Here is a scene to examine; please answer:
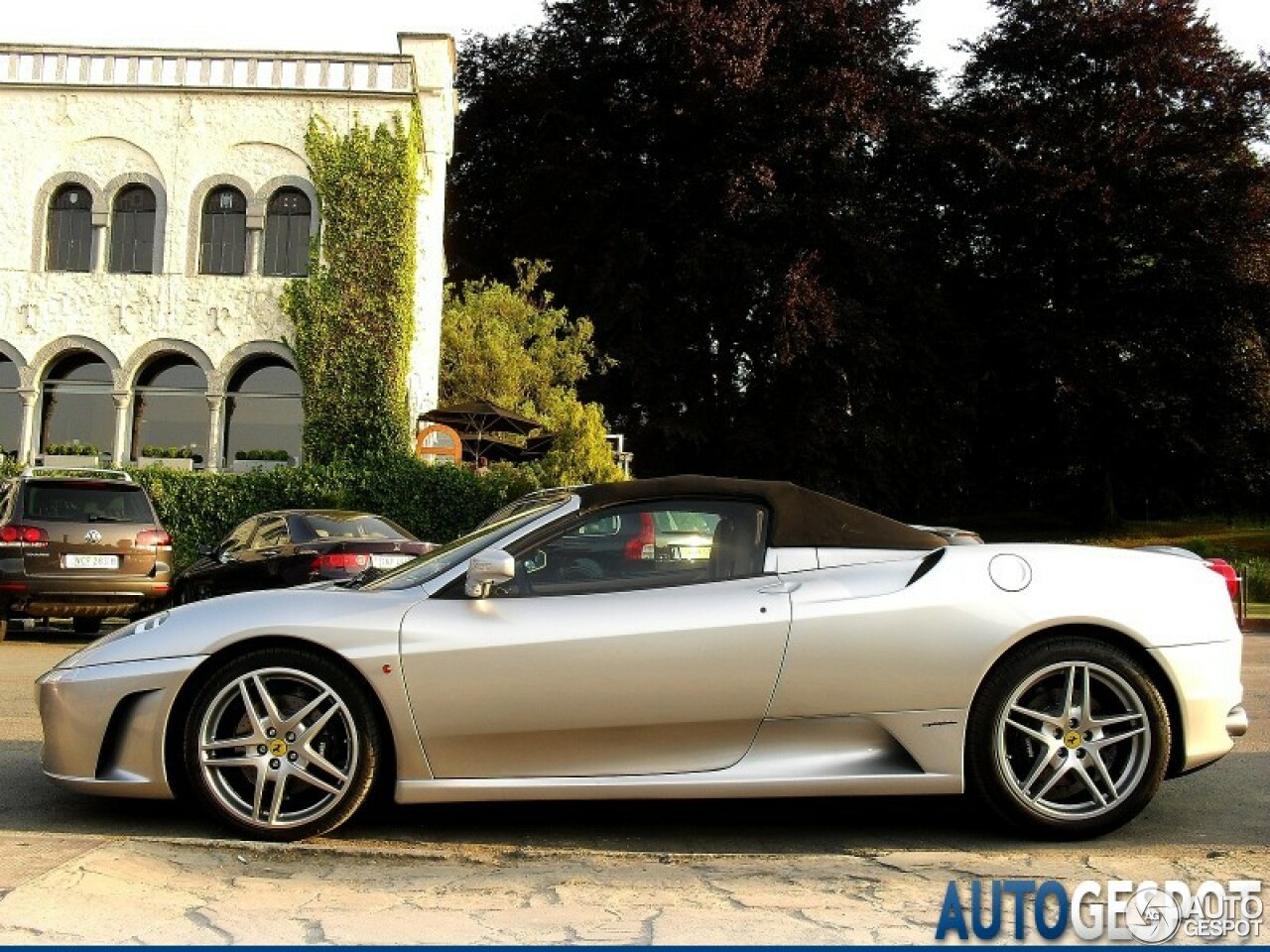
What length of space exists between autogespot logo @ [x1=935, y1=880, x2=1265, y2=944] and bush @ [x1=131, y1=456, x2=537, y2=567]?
19268 millimetres

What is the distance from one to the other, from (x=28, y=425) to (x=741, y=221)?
56.4ft

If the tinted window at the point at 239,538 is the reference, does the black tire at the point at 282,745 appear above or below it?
below

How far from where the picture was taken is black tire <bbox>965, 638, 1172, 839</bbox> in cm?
514

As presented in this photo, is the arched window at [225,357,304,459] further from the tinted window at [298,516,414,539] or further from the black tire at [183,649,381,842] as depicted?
the black tire at [183,649,381,842]

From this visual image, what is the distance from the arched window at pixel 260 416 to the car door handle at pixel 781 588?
2288 centimetres

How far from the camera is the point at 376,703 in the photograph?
512 cm

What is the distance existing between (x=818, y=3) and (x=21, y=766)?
32.1 m

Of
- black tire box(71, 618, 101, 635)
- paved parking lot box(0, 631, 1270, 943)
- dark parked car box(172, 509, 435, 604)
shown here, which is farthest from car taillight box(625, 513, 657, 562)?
black tire box(71, 618, 101, 635)

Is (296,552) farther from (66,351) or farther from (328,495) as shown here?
(66,351)

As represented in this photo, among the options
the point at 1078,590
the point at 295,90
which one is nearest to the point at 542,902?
the point at 1078,590

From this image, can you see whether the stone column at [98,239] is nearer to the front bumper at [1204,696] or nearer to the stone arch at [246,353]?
the stone arch at [246,353]

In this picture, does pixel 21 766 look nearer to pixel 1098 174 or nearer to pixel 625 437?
pixel 625 437

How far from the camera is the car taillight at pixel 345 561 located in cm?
1363

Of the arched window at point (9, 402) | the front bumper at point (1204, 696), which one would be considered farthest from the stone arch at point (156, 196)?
the front bumper at point (1204, 696)
